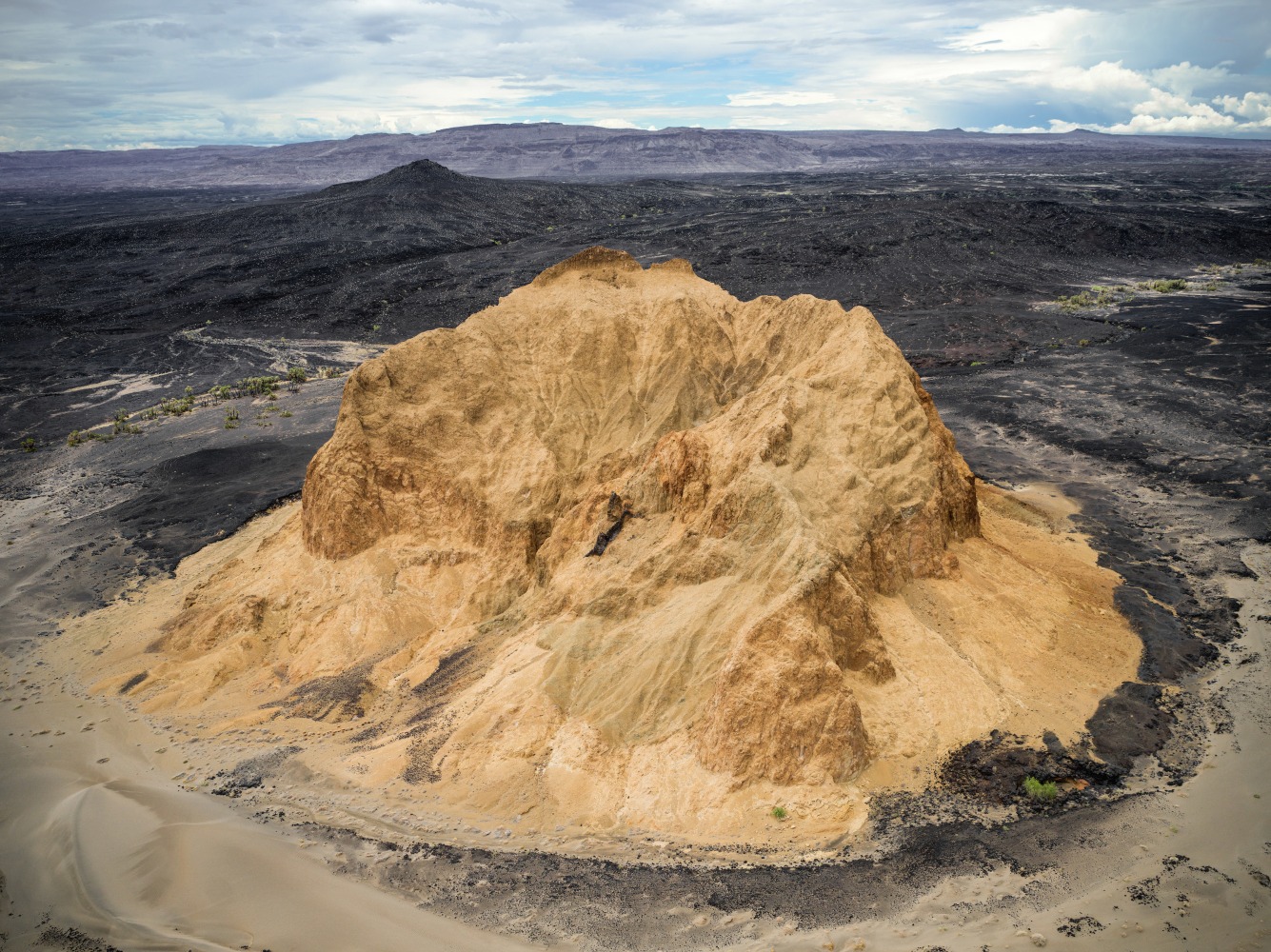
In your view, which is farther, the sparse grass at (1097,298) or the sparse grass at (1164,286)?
the sparse grass at (1164,286)

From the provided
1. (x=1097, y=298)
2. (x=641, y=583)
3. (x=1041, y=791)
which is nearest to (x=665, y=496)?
(x=641, y=583)


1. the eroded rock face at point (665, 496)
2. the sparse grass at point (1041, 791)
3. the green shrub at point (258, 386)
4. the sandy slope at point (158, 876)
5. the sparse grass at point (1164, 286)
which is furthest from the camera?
the sparse grass at point (1164, 286)

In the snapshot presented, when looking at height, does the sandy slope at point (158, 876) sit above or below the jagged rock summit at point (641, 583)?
below

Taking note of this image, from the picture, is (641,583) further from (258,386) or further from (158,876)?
(258,386)

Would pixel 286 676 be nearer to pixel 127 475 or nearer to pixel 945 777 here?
pixel 945 777

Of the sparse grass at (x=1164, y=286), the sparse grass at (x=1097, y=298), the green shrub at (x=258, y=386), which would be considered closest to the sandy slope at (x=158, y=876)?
the green shrub at (x=258, y=386)

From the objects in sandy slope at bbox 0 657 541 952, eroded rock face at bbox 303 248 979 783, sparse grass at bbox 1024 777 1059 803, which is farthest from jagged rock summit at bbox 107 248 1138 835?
sandy slope at bbox 0 657 541 952

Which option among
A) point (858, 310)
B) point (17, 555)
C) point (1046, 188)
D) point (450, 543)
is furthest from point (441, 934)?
point (1046, 188)

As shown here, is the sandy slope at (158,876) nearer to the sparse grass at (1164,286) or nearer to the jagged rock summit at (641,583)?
the jagged rock summit at (641,583)
